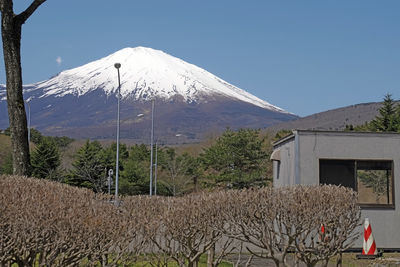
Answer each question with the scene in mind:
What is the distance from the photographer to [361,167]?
618 inches

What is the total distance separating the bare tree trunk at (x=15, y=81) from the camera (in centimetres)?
913

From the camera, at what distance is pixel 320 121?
12762 cm

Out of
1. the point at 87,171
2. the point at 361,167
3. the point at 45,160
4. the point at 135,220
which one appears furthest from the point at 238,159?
the point at 135,220

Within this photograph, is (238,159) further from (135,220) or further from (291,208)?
(135,220)

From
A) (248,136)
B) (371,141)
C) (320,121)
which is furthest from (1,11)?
(320,121)

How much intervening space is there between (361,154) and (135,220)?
33.5 feet

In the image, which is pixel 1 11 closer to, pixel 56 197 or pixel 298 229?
pixel 56 197

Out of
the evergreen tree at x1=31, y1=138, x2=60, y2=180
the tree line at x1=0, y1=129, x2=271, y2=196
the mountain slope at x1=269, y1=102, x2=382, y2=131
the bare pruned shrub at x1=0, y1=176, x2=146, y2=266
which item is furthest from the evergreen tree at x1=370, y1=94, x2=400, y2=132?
the mountain slope at x1=269, y1=102, x2=382, y2=131

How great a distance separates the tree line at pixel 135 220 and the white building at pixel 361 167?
5949mm

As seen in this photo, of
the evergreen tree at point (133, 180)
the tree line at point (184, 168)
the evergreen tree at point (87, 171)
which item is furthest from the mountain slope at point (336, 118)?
the evergreen tree at point (87, 171)

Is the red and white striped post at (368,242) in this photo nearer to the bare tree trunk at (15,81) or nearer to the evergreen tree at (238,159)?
the bare tree trunk at (15,81)

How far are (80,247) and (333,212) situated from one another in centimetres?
420

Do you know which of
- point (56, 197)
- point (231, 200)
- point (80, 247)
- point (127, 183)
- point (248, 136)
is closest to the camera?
point (80, 247)

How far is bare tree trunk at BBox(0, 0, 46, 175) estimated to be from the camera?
30.0 ft
